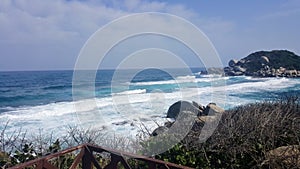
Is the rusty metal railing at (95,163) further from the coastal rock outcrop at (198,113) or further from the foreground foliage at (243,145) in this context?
the coastal rock outcrop at (198,113)

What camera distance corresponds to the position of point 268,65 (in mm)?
54656

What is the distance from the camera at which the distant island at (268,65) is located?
50978 millimetres

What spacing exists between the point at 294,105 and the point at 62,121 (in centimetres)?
1321

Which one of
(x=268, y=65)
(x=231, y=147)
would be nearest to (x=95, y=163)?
(x=231, y=147)

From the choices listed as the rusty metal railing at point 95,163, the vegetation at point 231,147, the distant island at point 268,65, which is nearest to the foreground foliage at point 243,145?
the vegetation at point 231,147

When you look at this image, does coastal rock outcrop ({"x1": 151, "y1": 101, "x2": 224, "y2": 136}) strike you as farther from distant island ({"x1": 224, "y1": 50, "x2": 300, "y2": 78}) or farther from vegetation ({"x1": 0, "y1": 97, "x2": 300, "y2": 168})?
distant island ({"x1": 224, "y1": 50, "x2": 300, "y2": 78})

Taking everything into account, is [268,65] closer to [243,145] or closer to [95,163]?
[243,145]

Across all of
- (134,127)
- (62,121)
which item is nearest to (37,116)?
(62,121)

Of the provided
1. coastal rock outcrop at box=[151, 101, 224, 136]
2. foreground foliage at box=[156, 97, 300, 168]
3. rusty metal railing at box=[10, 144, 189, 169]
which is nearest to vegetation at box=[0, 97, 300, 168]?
foreground foliage at box=[156, 97, 300, 168]

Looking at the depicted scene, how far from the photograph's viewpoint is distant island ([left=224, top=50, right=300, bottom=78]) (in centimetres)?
5098

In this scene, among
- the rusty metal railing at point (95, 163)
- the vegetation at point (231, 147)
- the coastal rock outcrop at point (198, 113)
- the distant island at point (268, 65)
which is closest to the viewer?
the rusty metal railing at point (95, 163)

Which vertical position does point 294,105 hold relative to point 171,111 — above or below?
above

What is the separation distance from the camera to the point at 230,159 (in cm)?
424

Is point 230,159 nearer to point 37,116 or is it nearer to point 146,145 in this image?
point 146,145
